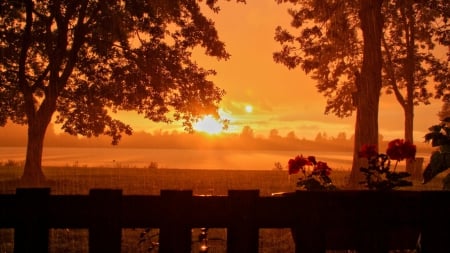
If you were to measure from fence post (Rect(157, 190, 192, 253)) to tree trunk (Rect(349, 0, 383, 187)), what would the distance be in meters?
16.0

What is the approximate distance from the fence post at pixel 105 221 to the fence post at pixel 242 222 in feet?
2.43

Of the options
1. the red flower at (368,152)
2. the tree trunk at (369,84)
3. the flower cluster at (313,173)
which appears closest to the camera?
the red flower at (368,152)

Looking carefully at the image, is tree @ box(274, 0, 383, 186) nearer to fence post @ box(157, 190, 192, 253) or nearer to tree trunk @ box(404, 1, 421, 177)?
tree trunk @ box(404, 1, 421, 177)

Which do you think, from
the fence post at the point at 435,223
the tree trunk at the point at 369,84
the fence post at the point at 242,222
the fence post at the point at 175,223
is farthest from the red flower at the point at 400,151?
the tree trunk at the point at 369,84

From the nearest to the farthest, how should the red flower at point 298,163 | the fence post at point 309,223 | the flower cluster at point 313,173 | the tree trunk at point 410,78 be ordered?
the fence post at point 309,223
the flower cluster at point 313,173
the red flower at point 298,163
the tree trunk at point 410,78

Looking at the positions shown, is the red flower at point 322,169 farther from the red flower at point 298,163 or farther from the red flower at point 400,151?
the red flower at point 400,151

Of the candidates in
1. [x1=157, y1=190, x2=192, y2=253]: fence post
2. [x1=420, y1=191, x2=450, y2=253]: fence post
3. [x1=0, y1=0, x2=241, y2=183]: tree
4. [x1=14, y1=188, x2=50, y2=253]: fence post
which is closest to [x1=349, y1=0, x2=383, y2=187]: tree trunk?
[x1=0, y1=0, x2=241, y2=183]: tree

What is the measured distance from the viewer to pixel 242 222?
3051 mm

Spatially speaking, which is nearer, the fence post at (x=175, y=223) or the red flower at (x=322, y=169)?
the fence post at (x=175, y=223)

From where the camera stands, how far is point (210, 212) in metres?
3.05

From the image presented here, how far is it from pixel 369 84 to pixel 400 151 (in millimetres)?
12512

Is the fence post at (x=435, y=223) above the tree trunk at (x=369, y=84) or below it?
below

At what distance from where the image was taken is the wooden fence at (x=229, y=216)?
2.98 m

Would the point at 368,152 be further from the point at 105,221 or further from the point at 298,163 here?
the point at 105,221
